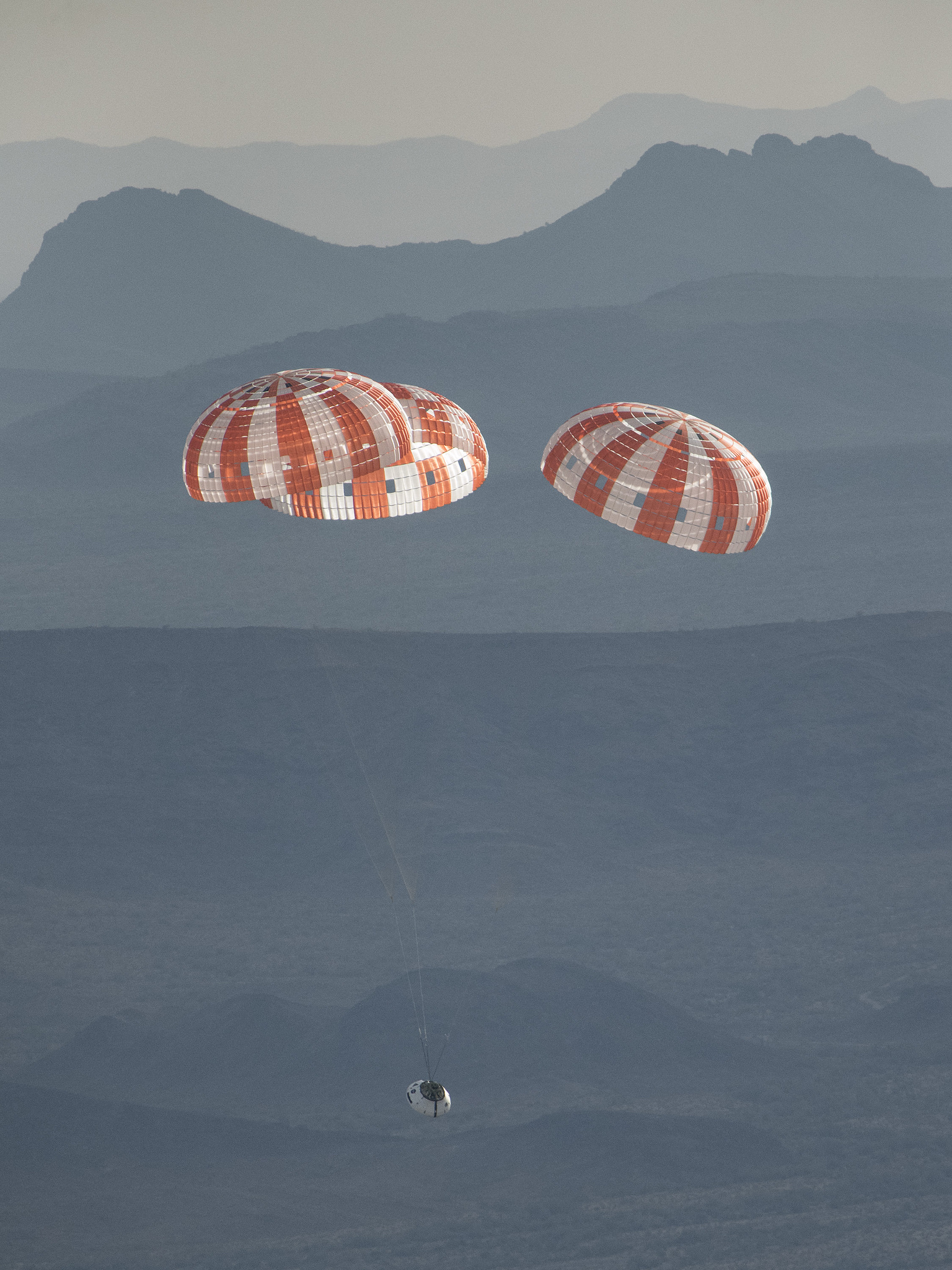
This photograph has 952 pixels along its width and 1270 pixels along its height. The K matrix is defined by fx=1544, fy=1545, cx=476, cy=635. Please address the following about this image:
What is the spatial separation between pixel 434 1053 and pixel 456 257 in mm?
162081

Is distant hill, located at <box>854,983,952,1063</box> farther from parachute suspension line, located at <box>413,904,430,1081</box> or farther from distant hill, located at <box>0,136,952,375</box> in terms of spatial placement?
distant hill, located at <box>0,136,952,375</box>

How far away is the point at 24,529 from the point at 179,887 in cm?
5749

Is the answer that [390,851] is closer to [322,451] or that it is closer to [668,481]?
[668,481]

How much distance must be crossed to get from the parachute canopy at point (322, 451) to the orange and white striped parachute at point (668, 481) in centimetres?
233

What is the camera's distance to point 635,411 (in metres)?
28.2

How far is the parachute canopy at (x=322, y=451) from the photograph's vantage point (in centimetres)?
2508

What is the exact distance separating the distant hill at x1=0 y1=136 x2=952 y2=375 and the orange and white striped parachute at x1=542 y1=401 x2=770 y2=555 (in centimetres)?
15783

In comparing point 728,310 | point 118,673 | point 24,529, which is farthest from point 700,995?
point 728,310

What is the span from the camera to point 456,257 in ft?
633

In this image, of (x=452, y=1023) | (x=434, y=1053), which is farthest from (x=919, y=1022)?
(x=434, y=1053)

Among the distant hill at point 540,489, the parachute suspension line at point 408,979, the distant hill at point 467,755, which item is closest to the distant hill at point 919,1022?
the distant hill at point 467,755

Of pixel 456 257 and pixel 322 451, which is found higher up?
pixel 456 257

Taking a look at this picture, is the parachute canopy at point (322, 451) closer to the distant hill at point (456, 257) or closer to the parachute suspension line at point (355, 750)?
the parachute suspension line at point (355, 750)

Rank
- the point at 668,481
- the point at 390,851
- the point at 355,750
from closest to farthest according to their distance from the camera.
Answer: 1. the point at 668,481
2. the point at 390,851
3. the point at 355,750
